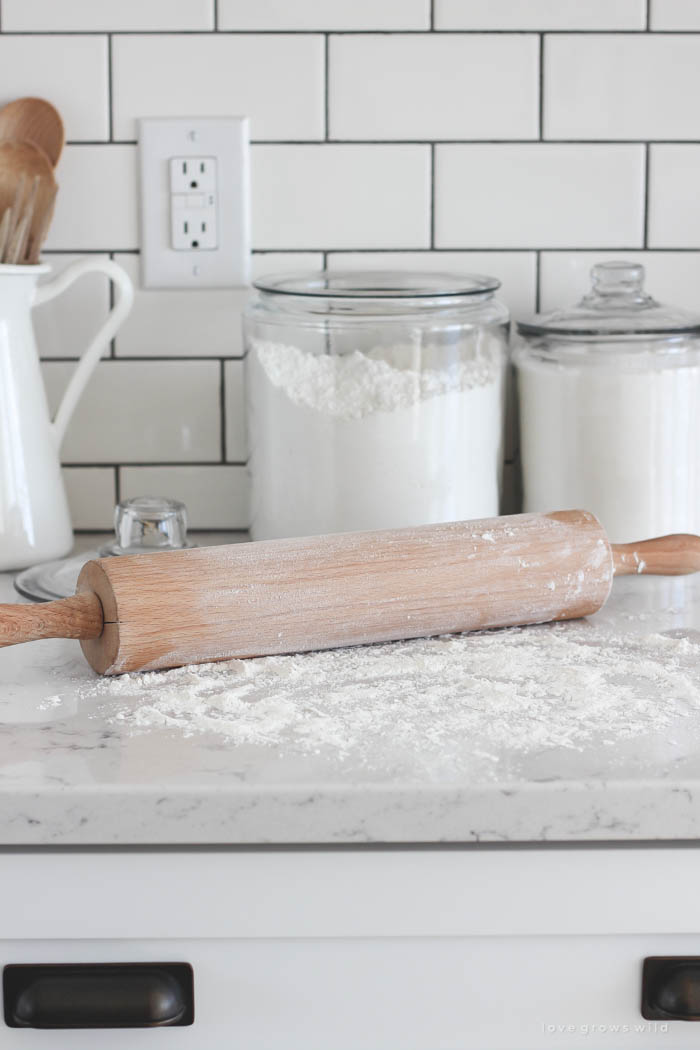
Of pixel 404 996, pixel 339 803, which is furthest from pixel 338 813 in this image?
pixel 404 996

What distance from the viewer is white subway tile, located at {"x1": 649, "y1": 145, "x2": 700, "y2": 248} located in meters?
1.07

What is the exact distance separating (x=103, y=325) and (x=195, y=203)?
15cm

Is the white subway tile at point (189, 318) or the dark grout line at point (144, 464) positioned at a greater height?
the white subway tile at point (189, 318)

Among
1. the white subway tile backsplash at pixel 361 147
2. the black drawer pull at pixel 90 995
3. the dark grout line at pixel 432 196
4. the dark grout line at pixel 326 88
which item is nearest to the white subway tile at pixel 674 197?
the white subway tile backsplash at pixel 361 147

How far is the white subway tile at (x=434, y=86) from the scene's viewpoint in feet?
3.43

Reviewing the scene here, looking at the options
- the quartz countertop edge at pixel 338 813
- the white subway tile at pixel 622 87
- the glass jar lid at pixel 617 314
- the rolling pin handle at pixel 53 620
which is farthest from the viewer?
the white subway tile at pixel 622 87

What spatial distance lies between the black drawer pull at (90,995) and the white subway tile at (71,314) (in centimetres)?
68

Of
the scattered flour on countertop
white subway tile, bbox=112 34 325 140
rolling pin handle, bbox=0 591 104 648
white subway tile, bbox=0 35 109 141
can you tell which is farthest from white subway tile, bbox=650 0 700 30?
rolling pin handle, bbox=0 591 104 648

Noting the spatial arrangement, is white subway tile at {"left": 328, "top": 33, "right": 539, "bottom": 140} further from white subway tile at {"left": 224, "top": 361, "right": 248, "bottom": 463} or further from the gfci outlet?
white subway tile at {"left": 224, "top": 361, "right": 248, "bottom": 463}

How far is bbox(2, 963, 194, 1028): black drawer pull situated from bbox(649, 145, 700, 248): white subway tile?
0.83 meters

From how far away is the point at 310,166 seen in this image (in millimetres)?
1065

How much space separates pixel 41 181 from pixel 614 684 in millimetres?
683

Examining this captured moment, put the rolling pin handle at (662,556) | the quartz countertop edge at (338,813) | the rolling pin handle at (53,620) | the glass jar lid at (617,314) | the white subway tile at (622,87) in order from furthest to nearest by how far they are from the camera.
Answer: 1. the white subway tile at (622,87)
2. the glass jar lid at (617,314)
3. the rolling pin handle at (662,556)
4. the rolling pin handle at (53,620)
5. the quartz countertop edge at (338,813)

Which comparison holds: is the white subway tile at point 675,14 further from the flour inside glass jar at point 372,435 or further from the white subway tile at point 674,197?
the flour inside glass jar at point 372,435
